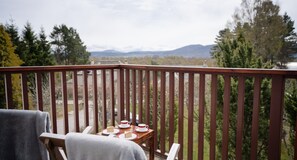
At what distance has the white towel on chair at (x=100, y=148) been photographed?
0.86m

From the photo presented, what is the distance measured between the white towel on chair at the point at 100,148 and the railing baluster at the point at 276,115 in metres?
1.32

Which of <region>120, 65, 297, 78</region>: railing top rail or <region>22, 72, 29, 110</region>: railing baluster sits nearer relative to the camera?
<region>120, 65, 297, 78</region>: railing top rail

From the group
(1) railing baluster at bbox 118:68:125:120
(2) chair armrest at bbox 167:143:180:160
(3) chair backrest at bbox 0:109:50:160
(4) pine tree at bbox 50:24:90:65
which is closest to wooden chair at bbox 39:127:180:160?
(3) chair backrest at bbox 0:109:50:160

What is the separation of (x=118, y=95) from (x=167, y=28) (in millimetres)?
12033

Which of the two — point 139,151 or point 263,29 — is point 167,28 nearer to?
point 263,29

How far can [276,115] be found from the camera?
1746 mm

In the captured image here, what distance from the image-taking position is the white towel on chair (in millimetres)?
862

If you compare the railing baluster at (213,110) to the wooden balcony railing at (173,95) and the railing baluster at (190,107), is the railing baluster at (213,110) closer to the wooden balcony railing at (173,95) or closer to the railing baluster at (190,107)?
the wooden balcony railing at (173,95)

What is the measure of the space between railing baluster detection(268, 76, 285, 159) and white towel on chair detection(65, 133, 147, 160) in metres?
1.32

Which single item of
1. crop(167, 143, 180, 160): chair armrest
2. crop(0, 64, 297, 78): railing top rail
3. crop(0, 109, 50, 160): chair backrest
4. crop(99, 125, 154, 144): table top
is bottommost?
crop(99, 125, 154, 144): table top

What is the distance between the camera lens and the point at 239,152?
2025 millimetres

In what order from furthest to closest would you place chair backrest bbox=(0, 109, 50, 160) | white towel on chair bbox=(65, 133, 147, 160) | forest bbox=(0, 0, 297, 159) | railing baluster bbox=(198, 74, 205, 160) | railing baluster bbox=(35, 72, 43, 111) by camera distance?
forest bbox=(0, 0, 297, 159) < railing baluster bbox=(35, 72, 43, 111) < railing baluster bbox=(198, 74, 205, 160) < chair backrest bbox=(0, 109, 50, 160) < white towel on chair bbox=(65, 133, 147, 160)

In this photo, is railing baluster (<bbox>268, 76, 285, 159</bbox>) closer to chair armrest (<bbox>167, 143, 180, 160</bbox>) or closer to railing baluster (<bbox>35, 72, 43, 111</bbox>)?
chair armrest (<bbox>167, 143, 180, 160</bbox>)

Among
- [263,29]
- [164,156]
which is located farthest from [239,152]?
[263,29]
